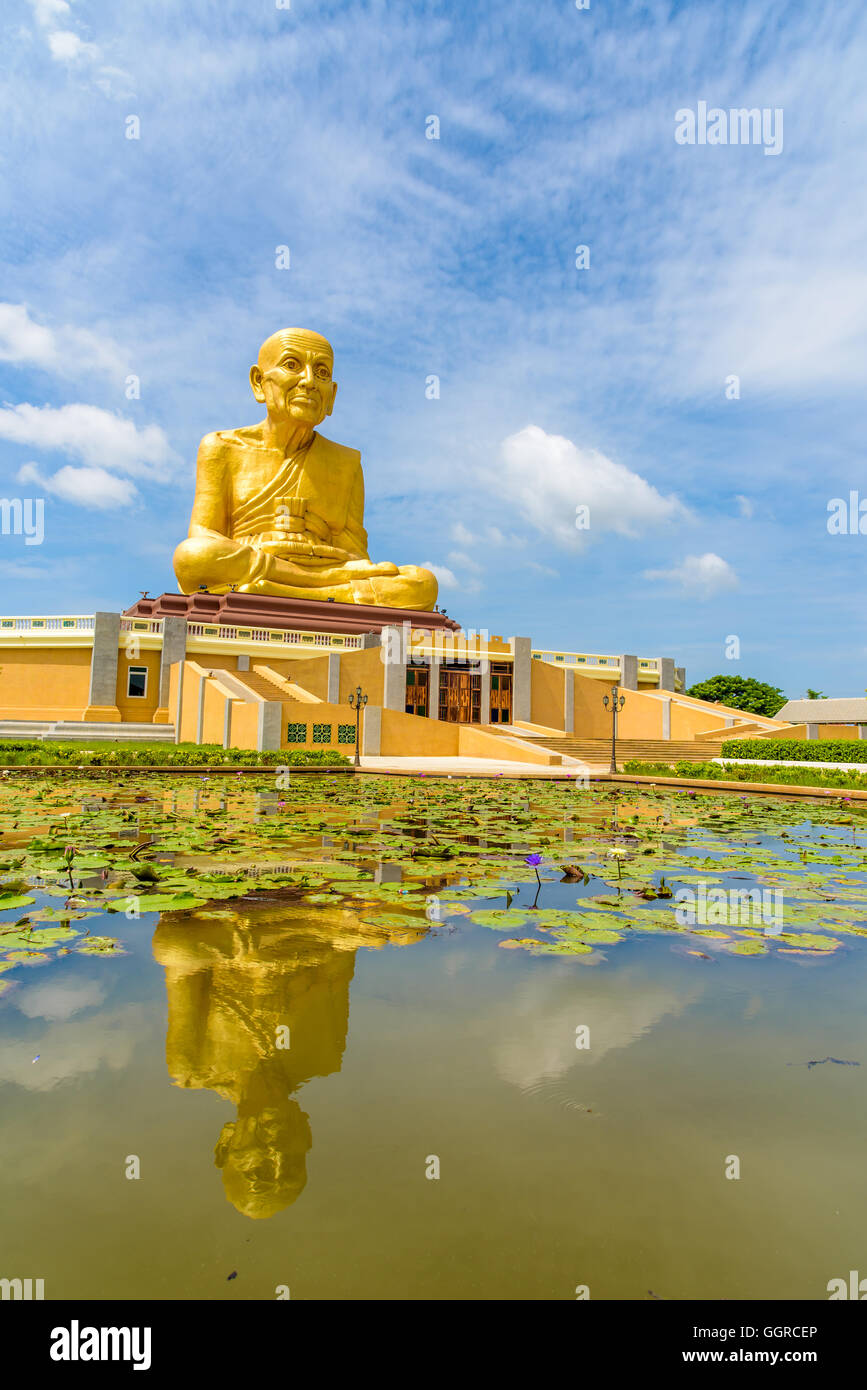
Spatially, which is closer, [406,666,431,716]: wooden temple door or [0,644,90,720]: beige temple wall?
[0,644,90,720]: beige temple wall

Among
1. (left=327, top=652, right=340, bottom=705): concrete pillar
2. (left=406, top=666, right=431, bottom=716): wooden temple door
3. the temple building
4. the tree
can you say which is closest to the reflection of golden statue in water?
the temple building

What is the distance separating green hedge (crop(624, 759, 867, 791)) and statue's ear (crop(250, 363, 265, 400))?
22.4 meters

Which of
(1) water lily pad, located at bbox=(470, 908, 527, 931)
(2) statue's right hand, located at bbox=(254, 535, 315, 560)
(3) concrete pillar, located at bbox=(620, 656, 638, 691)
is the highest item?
(2) statue's right hand, located at bbox=(254, 535, 315, 560)

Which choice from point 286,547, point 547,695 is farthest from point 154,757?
point 286,547

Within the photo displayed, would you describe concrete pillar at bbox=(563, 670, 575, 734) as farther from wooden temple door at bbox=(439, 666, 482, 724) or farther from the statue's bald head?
the statue's bald head

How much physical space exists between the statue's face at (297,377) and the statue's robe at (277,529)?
1904mm

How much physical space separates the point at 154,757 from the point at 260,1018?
1505cm

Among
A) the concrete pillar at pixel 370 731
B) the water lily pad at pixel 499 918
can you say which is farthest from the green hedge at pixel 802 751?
the water lily pad at pixel 499 918

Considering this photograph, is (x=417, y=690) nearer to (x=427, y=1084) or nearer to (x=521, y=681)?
(x=521, y=681)

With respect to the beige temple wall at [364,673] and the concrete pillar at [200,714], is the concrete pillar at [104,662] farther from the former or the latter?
the beige temple wall at [364,673]

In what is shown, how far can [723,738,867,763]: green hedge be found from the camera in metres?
21.0

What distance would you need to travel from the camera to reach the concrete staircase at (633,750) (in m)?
22.8

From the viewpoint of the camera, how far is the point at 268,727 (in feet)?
63.6
